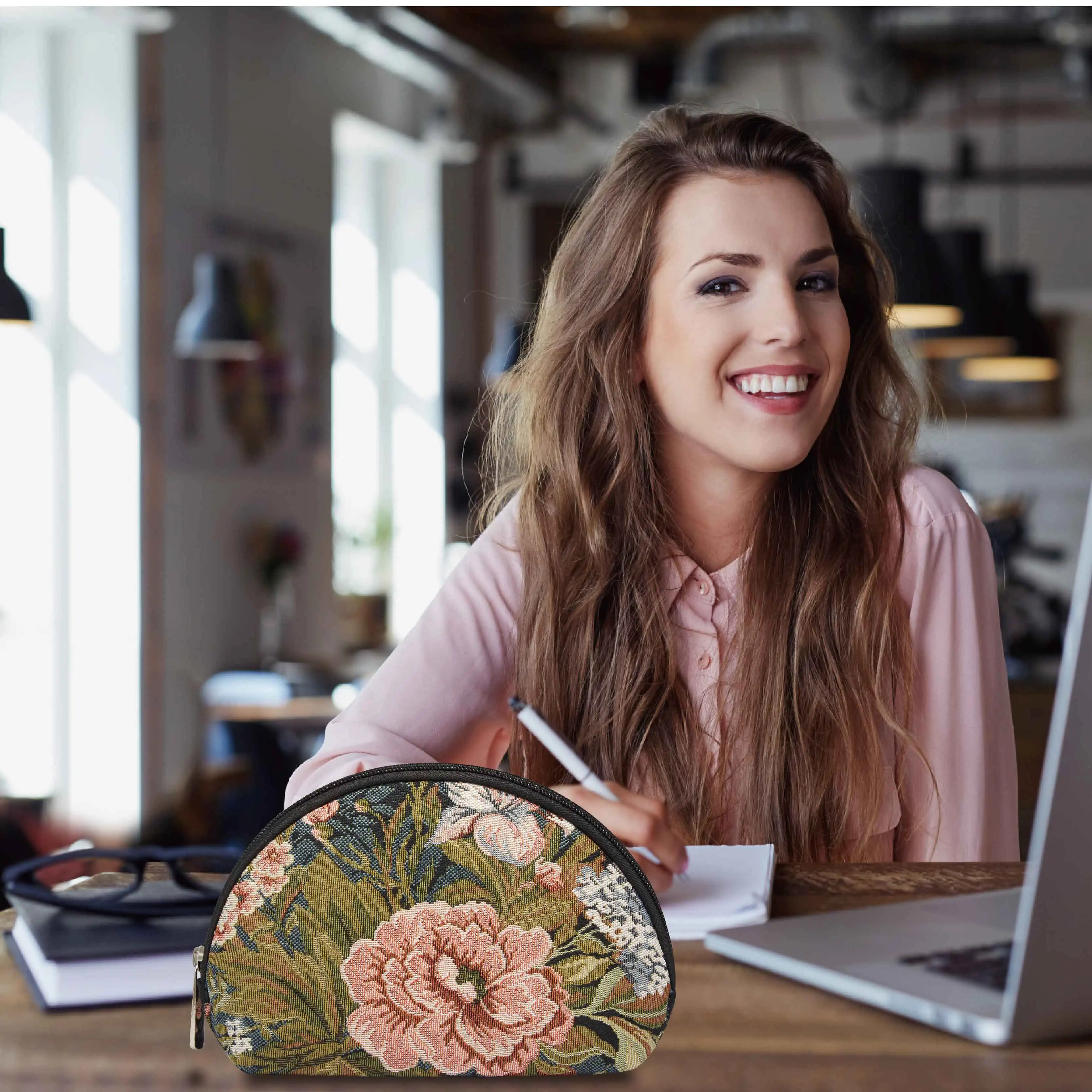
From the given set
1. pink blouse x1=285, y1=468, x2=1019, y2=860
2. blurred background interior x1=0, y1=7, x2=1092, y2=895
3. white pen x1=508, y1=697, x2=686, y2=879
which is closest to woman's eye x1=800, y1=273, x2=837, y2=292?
pink blouse x1=285, y1=468, x2=1019, y2=860

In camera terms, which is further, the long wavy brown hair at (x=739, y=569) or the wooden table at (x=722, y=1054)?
the long wavy brown hair at (x=739, y=569)

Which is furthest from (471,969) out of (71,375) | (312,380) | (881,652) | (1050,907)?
(312,380)

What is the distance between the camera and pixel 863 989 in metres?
0.78

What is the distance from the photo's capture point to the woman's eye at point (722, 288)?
1593 mm

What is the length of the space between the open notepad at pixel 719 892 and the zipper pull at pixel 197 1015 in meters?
0.27

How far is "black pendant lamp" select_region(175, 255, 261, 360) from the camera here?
5.22 metres

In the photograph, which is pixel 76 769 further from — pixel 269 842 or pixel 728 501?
pixel 269 842

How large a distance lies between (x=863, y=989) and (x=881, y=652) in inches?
34.0

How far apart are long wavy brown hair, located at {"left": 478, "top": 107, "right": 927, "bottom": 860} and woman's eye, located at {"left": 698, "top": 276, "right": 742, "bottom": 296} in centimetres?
9

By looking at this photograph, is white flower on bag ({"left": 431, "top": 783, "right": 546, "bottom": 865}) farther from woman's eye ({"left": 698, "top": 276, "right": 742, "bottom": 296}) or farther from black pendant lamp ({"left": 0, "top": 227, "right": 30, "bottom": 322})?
black pendant lamp ({"left": 0, "top": 227, "right": 30, "bottom": 322})

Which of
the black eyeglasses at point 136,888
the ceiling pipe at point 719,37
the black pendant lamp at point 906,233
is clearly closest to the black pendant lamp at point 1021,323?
the black pendant lamp at point 906,233

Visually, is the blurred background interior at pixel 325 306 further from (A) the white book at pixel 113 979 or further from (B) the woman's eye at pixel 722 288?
(A) the white book at pixel 113 979

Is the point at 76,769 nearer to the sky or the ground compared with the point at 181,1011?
nearer to the ground

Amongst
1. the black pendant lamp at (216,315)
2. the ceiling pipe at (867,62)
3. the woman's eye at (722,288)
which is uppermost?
the ceiling pipe at (867,62)
